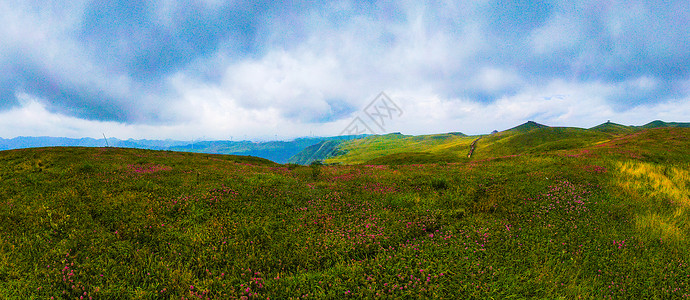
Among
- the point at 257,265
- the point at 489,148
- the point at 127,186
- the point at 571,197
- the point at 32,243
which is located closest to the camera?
the point at 257,265

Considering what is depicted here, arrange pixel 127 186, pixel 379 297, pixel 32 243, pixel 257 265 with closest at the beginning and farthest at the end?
pixel 379 297, pixel 257 265, pixel 32 243, pixel 127 186

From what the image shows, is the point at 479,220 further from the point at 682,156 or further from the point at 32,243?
the point at 682,156

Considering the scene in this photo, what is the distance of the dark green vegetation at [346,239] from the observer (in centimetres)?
456

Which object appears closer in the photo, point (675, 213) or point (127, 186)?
point (675, 213)

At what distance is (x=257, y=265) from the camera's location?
16.9 feet

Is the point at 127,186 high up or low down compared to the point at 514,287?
up

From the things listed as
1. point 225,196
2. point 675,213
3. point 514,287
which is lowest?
point 514,287

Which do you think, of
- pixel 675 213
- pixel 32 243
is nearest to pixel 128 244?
pixel 32 243

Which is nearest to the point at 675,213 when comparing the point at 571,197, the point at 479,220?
the point at 571,197

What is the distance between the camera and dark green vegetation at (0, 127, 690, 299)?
4559 millimetres

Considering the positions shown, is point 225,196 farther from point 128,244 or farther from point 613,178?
point 613,178

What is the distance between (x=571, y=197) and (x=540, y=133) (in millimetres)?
136377

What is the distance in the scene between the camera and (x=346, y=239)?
605 centimetres

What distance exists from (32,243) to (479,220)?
39.5ft
